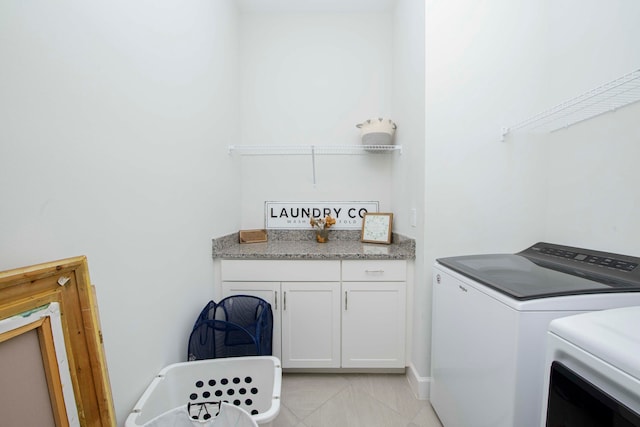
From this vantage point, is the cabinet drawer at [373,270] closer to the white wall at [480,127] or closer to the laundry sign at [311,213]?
the white wall at [480,127]

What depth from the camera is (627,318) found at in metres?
0.62

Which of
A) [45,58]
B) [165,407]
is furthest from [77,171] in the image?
[165,407]

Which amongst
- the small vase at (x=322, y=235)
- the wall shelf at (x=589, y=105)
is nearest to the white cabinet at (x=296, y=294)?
the small vase at (x=322, y=235)

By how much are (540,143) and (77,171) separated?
2160 mm

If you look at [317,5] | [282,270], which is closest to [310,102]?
[317,5]

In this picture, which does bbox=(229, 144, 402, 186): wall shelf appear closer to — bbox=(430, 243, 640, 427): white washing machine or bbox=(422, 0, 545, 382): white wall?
bbox=(422, 0, 545, 382): white wall

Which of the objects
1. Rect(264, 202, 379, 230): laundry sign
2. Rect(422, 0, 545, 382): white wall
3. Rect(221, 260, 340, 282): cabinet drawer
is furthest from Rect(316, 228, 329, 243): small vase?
Rect(422, 0, 545, 382): white wall

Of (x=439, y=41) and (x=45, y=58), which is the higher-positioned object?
(x=439, y=41)

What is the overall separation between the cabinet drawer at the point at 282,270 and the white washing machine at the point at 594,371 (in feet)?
3.57

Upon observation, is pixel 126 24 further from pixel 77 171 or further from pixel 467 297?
pixel 467 297

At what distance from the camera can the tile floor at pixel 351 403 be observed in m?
1.32

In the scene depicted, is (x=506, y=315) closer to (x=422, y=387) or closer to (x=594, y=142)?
(x=422, y=387)

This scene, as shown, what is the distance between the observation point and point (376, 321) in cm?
161

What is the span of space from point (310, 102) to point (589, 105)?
1.74 metres
